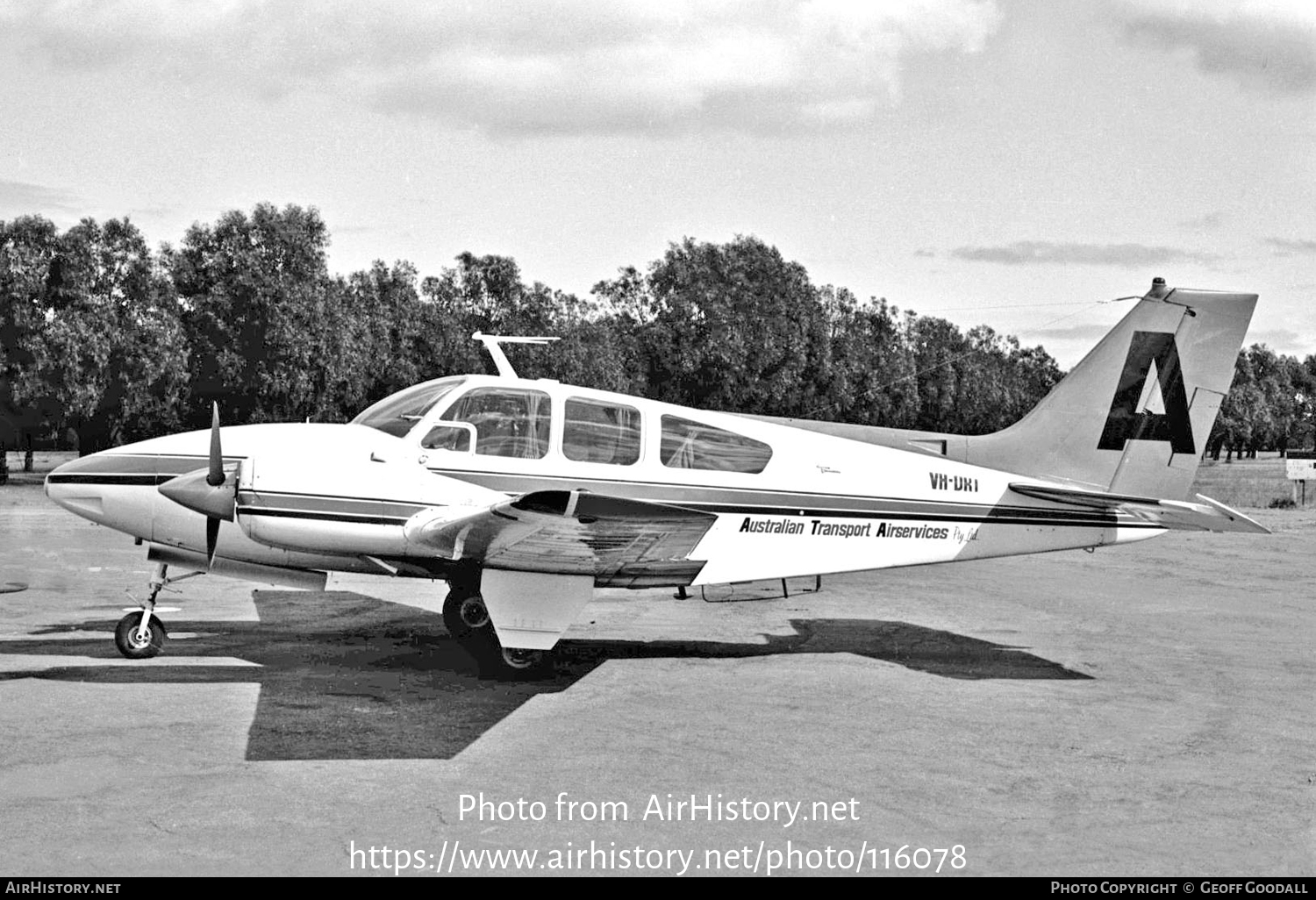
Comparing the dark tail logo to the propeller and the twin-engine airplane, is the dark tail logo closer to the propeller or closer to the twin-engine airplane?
the twin-engine airplane

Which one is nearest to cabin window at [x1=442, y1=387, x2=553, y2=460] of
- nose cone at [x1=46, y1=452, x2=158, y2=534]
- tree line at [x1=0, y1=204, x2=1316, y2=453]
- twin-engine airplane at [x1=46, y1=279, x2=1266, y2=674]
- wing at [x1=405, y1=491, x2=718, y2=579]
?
twin-engine airplane at [x1=46, y1=279, x2=1266, y2=674]

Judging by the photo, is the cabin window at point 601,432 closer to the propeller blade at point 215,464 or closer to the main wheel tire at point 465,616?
the main wheel tire at point 465,616

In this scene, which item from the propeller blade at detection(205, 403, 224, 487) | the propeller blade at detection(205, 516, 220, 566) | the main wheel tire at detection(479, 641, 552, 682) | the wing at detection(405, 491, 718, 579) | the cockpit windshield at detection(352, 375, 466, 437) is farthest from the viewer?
the cockpit windshield at detection(352, 375, 466, 437)

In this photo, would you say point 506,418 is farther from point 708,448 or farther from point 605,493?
point 708,448

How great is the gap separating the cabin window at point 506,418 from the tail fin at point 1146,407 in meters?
4.18

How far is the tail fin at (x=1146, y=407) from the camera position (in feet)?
38.6

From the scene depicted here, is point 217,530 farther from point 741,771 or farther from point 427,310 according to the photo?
point 427,310

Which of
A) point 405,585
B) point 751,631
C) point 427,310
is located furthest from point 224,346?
point 751,631

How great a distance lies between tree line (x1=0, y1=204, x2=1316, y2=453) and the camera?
123 ft

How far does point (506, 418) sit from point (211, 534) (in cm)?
258

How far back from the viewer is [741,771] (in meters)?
7.54

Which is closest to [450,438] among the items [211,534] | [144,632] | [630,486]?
[630,486]

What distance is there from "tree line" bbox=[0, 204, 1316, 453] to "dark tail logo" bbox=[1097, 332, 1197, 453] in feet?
89.7
